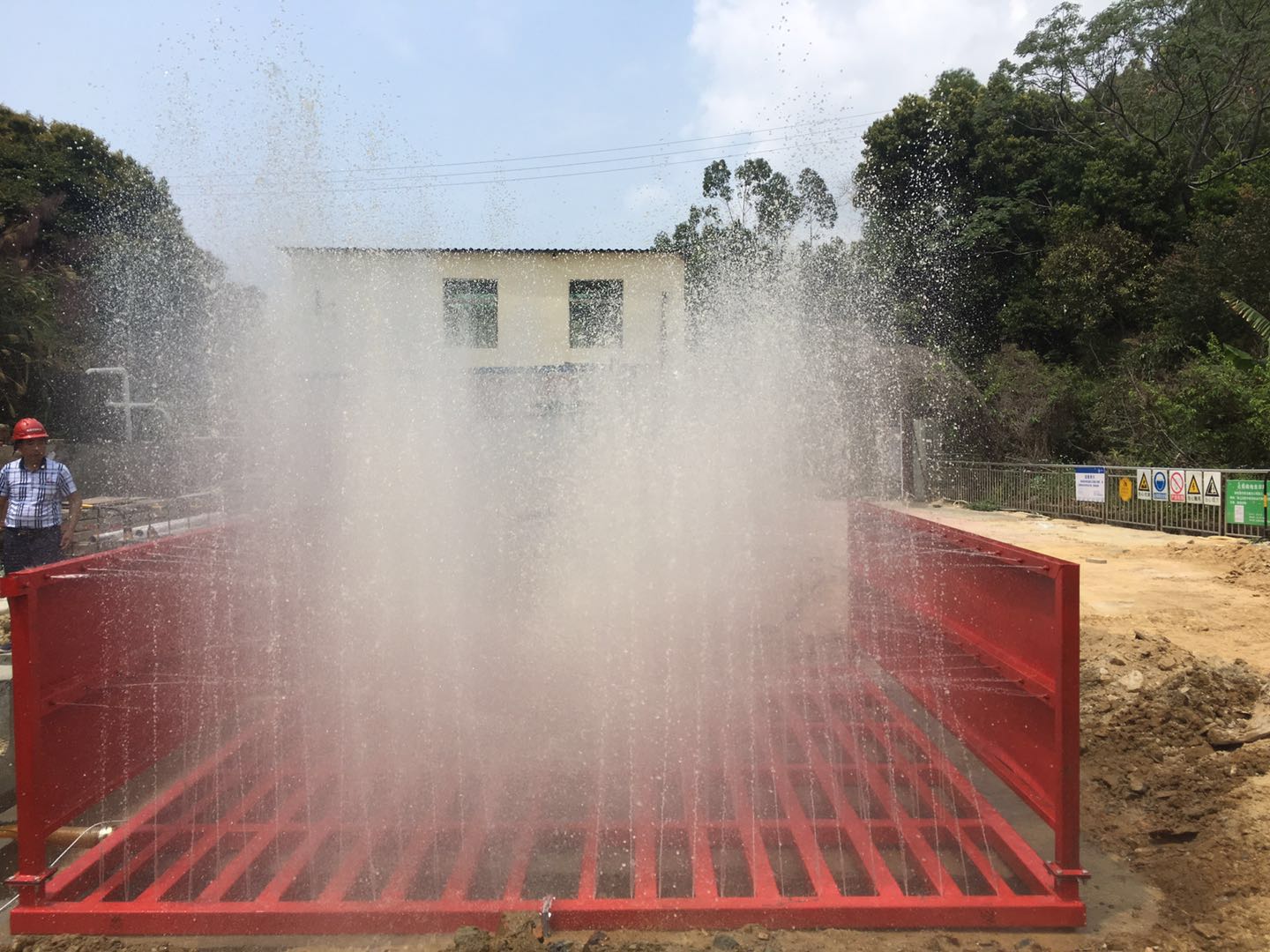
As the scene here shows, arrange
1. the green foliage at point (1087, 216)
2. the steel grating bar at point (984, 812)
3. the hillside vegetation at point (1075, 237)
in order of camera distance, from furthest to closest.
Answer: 1. the green foliage at point (1087, 216)
2. the hillside vegetation at point (1075, 237)
3. the steel grating bar at point (984, 812)

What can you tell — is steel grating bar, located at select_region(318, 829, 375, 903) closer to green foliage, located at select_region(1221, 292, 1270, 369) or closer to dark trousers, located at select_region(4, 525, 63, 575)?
dark trousers, located at select_region(4, 525, 63, 575)

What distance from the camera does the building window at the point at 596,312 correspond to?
2277 cm

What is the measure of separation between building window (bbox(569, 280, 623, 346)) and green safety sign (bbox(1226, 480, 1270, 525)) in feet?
48.2

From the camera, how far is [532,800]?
394 centimetres

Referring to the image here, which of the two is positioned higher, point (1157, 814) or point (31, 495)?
point (31, 495)

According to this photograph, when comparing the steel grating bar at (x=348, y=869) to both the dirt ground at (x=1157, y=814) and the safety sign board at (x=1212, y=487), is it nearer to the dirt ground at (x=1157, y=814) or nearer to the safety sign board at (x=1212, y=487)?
the dirt ground at (x=1157, y=814)

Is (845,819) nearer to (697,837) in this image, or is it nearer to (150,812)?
(697,837)

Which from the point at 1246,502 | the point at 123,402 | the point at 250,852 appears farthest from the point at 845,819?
the point at 123,402

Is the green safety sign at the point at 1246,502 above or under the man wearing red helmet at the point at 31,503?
under

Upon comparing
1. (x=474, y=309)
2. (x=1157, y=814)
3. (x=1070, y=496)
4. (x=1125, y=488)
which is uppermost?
(x=474, y=309)

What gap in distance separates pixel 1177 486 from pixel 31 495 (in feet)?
50.7

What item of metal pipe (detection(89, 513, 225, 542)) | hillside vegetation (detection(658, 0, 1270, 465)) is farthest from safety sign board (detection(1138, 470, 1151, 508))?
metal pipe (detection(89, 513, 225, 542))

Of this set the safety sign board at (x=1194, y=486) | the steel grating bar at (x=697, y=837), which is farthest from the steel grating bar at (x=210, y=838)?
the safety sign board at (x=1194, y=486)

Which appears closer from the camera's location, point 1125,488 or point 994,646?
point 994,646
